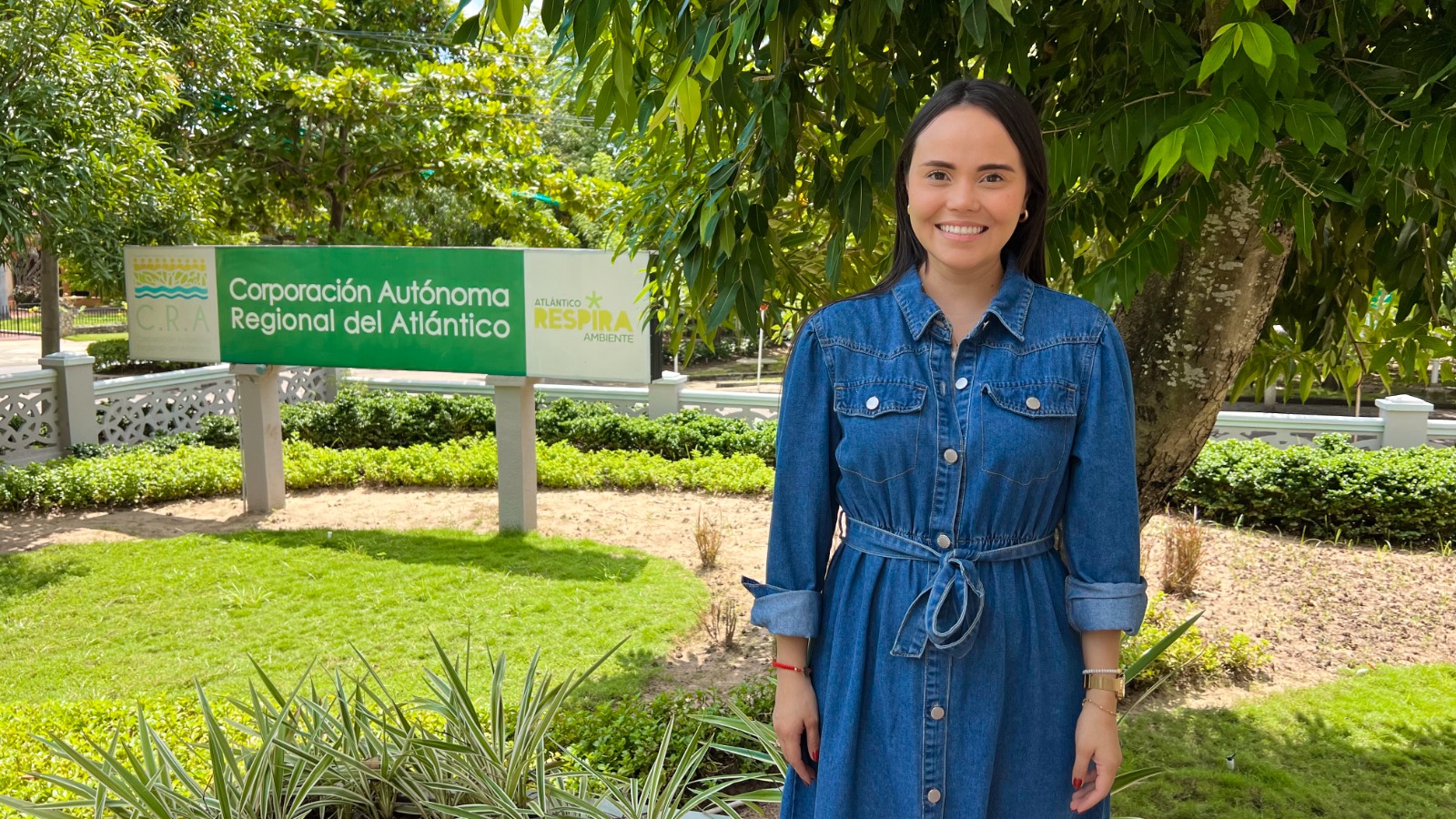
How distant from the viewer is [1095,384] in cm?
179

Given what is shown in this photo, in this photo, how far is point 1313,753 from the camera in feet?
15.7

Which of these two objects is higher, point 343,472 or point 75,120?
point 75,120

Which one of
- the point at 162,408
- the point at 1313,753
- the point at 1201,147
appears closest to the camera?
the point at 1201,147

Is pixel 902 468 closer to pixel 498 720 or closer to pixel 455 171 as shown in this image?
pixel 498 720

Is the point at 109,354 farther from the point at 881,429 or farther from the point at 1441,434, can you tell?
the point at 881,429

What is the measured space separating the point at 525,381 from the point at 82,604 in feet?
10.7

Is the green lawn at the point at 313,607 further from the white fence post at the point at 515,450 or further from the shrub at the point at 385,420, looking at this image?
the shrub at the point at 385,420

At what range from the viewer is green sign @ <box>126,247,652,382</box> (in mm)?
8180

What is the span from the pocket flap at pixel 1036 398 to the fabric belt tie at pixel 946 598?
0.73 ft

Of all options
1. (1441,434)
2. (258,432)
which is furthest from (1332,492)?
(258,432)

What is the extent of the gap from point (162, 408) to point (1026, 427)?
38.7ft

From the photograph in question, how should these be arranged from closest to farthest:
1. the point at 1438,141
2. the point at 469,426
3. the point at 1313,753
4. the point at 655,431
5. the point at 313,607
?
the point at 1438,141 < the point at 1313,753 < the point at 313,607 < the point at 655,431 < the point at 469,426

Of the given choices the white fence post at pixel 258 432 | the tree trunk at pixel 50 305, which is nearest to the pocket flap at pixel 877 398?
the white fence post at pixel 258 432

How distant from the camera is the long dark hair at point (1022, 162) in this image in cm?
178
